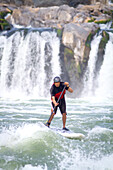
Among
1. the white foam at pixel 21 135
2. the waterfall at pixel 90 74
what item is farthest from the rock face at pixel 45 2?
the white foam at pixel 21 135

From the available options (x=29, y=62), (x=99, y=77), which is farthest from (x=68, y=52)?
(x=29, y=62)

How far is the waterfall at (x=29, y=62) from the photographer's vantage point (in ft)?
75.6

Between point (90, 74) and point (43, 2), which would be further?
point (43, 2)

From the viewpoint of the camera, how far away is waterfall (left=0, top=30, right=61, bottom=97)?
23047 millimetres

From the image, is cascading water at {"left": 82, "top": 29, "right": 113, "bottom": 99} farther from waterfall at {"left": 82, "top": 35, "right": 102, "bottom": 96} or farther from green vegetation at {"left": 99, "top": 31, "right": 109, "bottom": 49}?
green vegetation at {"left": 99, "top": 31, "right": 109, "bottom": 49}

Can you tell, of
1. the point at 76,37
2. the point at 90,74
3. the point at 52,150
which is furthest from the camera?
the point at 90,74

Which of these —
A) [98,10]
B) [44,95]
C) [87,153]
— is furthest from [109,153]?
[98,10]

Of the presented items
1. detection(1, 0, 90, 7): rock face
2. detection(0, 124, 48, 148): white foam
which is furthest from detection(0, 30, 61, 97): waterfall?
detection(1, 0, 90, 7): rock face

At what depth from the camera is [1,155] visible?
4.51 m

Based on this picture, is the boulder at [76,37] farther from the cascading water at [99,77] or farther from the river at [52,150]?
the river at [52,150]

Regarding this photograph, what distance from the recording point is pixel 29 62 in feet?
77.6

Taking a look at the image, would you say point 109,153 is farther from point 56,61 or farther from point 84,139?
point 56,61

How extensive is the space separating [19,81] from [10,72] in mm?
1514

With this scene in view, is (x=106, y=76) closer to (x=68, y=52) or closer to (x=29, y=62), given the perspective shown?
(x=68, y=52)
